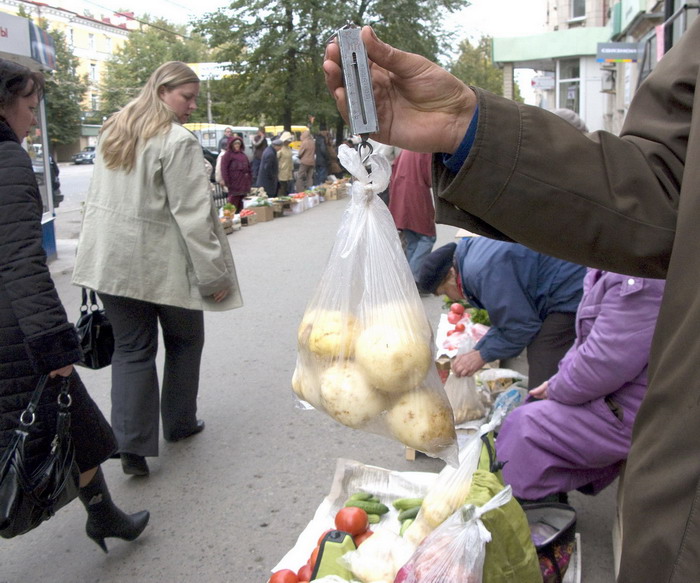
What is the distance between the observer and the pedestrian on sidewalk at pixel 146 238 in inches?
138

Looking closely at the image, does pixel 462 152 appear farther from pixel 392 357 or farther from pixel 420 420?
pixel 420 420

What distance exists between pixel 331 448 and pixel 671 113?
3.15m

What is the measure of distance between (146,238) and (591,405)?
2.15 metres

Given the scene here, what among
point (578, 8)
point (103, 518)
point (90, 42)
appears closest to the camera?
point (103, 518)

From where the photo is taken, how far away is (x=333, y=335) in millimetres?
1666

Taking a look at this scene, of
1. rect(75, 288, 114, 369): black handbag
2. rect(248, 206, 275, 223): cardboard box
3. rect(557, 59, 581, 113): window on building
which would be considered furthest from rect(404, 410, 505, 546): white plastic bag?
rect(557, 59, 581, 113): window on building

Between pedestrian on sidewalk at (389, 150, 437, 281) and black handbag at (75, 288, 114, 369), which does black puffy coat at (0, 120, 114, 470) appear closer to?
black handbag at (75, 288, 114, 369)

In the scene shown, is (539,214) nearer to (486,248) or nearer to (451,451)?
(451,451)

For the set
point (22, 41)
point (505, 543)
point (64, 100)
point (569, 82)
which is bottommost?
point (505, 543)

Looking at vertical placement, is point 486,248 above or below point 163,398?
above

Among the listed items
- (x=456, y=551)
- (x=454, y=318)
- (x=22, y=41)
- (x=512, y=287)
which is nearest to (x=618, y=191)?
(x=456, y=551)

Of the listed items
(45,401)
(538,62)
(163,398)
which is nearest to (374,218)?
(45,401)

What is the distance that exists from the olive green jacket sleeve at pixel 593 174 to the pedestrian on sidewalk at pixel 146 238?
8.14ft

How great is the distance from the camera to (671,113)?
1242mm
